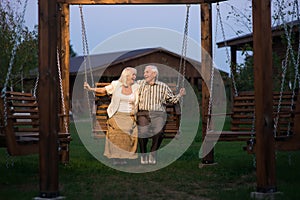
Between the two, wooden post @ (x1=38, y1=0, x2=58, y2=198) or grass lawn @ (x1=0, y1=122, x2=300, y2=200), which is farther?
grass lawn @ (x1=0, y1=122, x2=300, y2=200)

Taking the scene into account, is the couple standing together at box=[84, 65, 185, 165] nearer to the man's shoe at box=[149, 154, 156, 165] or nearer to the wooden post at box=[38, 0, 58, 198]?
the man's shoe at box=[149, 154, 156, 165]

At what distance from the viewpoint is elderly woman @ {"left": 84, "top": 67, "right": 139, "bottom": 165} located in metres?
7.96

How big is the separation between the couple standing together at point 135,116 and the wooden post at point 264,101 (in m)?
2.96

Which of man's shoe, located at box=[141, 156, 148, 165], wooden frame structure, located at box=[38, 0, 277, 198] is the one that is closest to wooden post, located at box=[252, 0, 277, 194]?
wooden frame structure, located at box=[38, 0, 277, 198]

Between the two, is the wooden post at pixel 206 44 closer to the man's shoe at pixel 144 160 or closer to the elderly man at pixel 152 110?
the elderly man at pixel 152 110

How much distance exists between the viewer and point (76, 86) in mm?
31422

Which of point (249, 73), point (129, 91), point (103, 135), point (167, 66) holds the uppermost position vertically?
point (167, 66)

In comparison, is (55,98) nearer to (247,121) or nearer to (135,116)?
(135,116)

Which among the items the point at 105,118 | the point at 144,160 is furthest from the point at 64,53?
the point at 144,160

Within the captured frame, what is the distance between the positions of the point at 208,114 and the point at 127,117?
4.08ft

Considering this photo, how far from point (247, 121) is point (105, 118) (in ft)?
6.53

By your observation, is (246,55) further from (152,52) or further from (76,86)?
(76,86)

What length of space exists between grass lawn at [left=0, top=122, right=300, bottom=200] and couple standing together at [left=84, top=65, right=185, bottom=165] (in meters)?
0.35

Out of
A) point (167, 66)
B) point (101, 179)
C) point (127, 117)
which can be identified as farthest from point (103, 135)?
point (167, 66)
